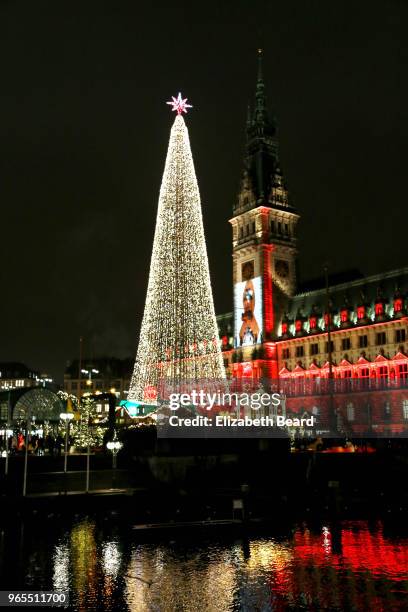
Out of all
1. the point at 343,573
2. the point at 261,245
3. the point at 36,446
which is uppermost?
the point at 261,245

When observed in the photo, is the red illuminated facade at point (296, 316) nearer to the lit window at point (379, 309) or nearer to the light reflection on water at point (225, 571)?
the lit window at point (379, 309)

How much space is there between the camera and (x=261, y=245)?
134 meters

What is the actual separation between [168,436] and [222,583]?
34.4m

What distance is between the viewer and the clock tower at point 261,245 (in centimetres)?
13275

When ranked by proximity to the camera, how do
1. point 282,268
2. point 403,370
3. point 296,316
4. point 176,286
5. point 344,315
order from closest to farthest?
1. point 176,286
2. point 403,370
3. point 344,315
4. point 296,316
5. point 282,268

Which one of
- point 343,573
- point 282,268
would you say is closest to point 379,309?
point 282,268

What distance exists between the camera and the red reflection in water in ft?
67.9

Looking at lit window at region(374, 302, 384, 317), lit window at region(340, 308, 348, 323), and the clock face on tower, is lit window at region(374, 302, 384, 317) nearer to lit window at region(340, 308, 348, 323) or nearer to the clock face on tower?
lit window at region(340, 308, 348, 323)

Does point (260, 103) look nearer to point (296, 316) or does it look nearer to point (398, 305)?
point (296, 316)

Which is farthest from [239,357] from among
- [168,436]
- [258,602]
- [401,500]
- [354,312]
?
[258,602]

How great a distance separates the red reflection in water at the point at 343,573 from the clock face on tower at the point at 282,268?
104 meters

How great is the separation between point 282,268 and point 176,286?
8244 cm

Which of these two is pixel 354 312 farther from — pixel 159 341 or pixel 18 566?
pixel 18 566

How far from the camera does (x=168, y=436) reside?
57.5 m
